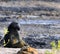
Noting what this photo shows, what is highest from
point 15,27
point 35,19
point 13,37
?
point 15,27

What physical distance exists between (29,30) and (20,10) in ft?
49.7

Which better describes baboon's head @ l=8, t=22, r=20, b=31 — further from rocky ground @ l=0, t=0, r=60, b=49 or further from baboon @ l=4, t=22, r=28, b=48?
rocky ground @ l=0, t=0, r=60, b=49

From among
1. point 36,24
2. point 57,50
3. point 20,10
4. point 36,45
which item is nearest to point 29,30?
point 36,24

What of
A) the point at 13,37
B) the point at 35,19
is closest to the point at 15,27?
the point at 13,37

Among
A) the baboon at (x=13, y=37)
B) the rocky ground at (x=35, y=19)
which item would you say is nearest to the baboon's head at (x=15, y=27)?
the baboon at (x=13, y=37)

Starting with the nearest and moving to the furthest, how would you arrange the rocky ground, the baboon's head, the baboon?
1. the baboon
2. the baboon's head
3. the rocky ground

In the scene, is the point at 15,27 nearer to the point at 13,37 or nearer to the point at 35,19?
the point at 13,37

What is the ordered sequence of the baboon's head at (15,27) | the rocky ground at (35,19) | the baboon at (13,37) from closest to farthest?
the baboon at (13,37), the baboon's head at (15,27), the rocky ground at (35,19)

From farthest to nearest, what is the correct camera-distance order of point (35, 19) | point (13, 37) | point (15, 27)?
point (35, 19)
point (15, 27)
point (13, 37)

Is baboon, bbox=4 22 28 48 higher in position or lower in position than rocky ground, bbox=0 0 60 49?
higher

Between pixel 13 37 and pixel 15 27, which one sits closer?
pixel 13 37

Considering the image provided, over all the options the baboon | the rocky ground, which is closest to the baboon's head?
the baboon

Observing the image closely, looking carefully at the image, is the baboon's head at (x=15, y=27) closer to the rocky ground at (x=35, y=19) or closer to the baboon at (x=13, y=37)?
the baboon at (x=13, y=37)

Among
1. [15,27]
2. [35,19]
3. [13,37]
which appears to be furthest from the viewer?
[35,19]
